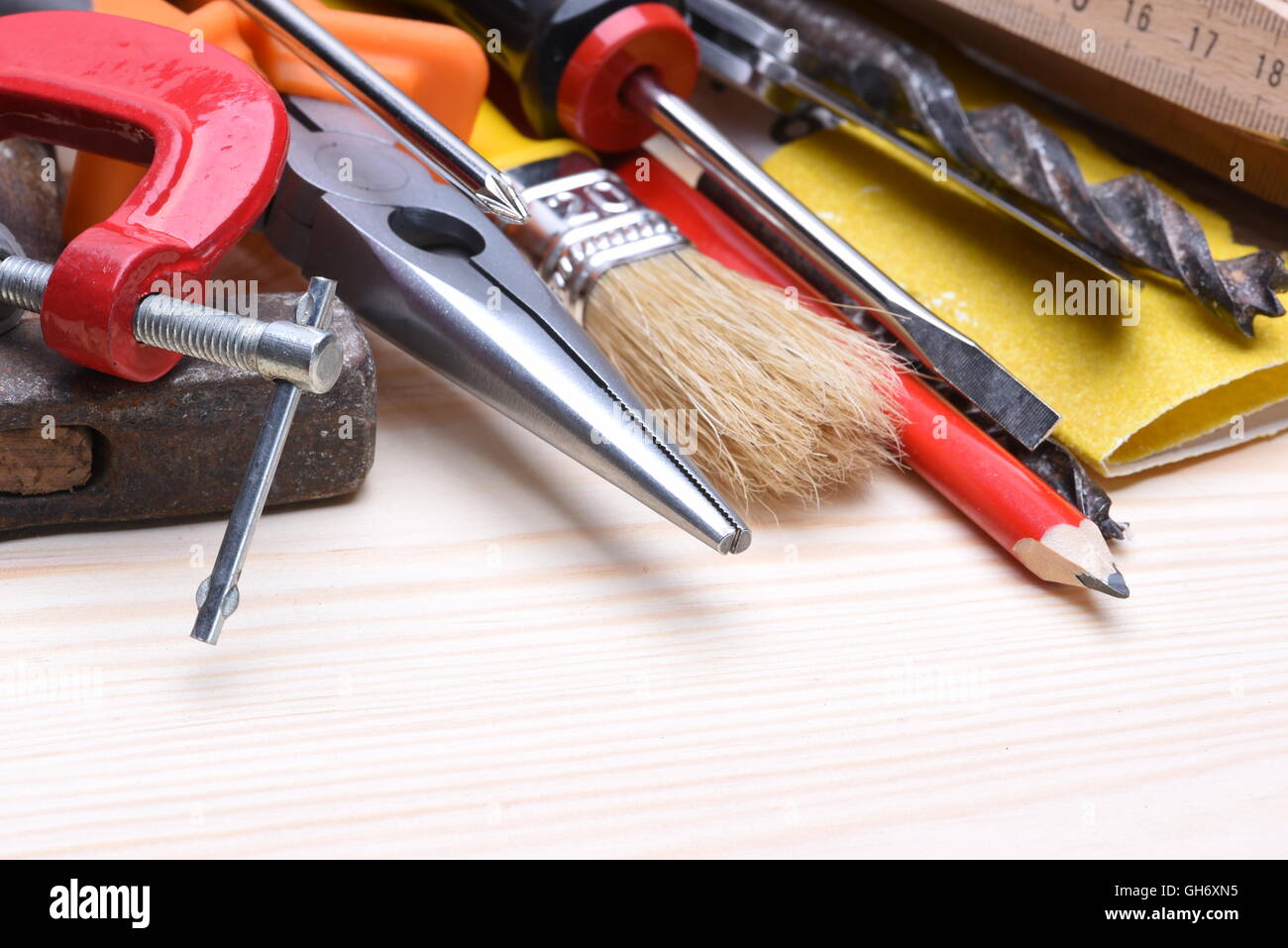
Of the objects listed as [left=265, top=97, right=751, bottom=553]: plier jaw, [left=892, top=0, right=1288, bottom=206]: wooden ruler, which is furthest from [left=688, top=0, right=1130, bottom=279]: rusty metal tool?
[left=265, top=97, right=751, bottom=553]: plier jaw

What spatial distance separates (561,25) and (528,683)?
464 mm

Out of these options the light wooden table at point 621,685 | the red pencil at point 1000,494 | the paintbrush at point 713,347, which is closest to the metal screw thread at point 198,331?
the light wooden table at point 621,685

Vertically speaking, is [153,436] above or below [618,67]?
below

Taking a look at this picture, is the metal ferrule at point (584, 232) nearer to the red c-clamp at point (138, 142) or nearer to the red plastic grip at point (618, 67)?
the red plastic grip at point (618, 67)

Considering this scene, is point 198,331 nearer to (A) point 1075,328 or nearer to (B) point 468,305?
(B) point 468,305

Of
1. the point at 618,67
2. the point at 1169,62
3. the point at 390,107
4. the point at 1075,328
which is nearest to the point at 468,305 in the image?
the point at 390,107

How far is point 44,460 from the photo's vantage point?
Result: 1.90ft

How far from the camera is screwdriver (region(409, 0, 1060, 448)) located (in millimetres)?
722

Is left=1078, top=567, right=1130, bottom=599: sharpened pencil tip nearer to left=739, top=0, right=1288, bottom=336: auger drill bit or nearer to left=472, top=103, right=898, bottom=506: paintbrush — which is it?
left=472, top=103, right=898, bottom=506: paintbrush

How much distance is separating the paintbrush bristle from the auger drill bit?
0.65ft

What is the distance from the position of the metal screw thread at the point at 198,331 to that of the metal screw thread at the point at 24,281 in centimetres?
5

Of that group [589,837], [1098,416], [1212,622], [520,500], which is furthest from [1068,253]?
[589,837]

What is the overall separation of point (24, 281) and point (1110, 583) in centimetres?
54

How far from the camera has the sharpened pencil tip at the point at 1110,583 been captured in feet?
1.95
